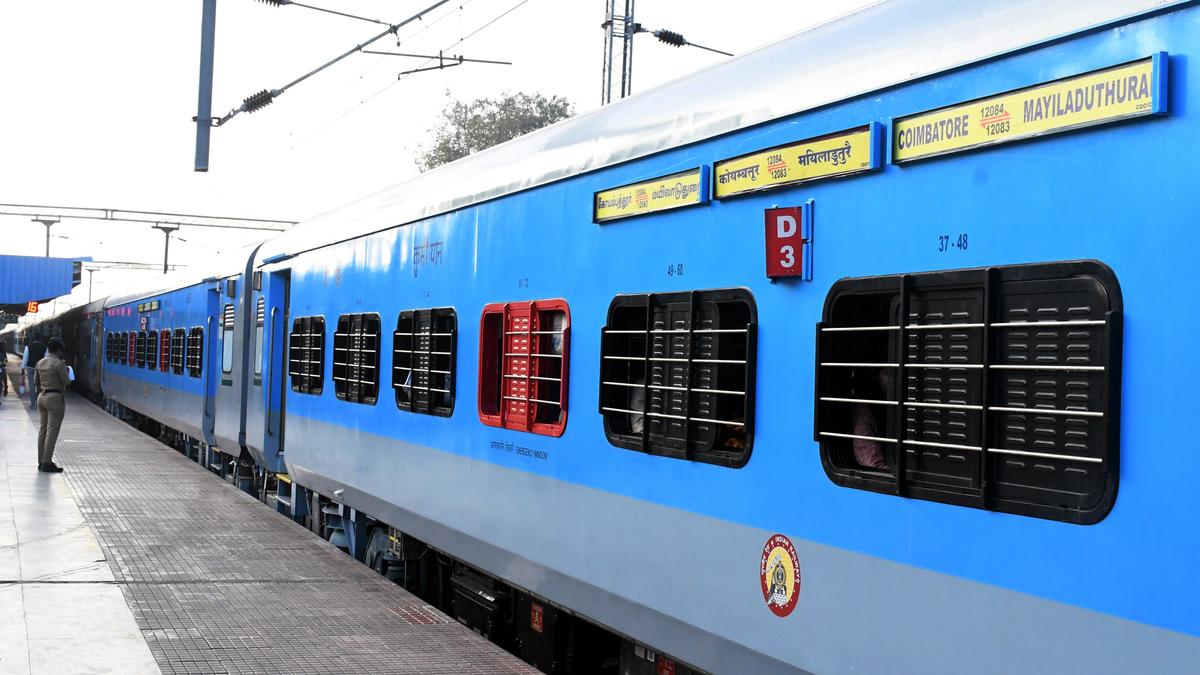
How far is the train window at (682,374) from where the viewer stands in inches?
195

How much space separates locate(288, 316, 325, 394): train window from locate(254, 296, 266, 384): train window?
5.90 ft

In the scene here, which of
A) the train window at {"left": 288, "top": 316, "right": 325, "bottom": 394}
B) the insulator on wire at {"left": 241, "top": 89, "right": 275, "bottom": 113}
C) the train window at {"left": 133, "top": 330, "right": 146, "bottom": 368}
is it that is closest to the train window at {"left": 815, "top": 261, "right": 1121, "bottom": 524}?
the train window at {"left": 288, "top": 316, "right": 325, "bottom": 394}

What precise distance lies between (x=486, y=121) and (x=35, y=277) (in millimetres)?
21789

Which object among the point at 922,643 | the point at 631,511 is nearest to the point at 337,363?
the point at 631,511

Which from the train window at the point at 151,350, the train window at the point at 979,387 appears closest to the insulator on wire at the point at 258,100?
the train window at the point at 151,350

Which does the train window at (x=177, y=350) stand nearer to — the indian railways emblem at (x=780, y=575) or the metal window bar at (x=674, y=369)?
the metal window bar at (x=674, y=369)

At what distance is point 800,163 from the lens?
15.1ft

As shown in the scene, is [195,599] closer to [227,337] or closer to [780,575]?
[780,575]

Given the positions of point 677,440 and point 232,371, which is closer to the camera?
point 677,440

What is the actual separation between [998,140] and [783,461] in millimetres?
1477

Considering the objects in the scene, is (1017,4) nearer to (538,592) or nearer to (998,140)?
(998,140)

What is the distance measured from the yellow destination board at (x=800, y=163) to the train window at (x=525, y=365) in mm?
1688

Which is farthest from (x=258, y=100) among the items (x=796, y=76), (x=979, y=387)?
(x=979, y=387)

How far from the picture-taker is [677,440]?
17.4 ft
